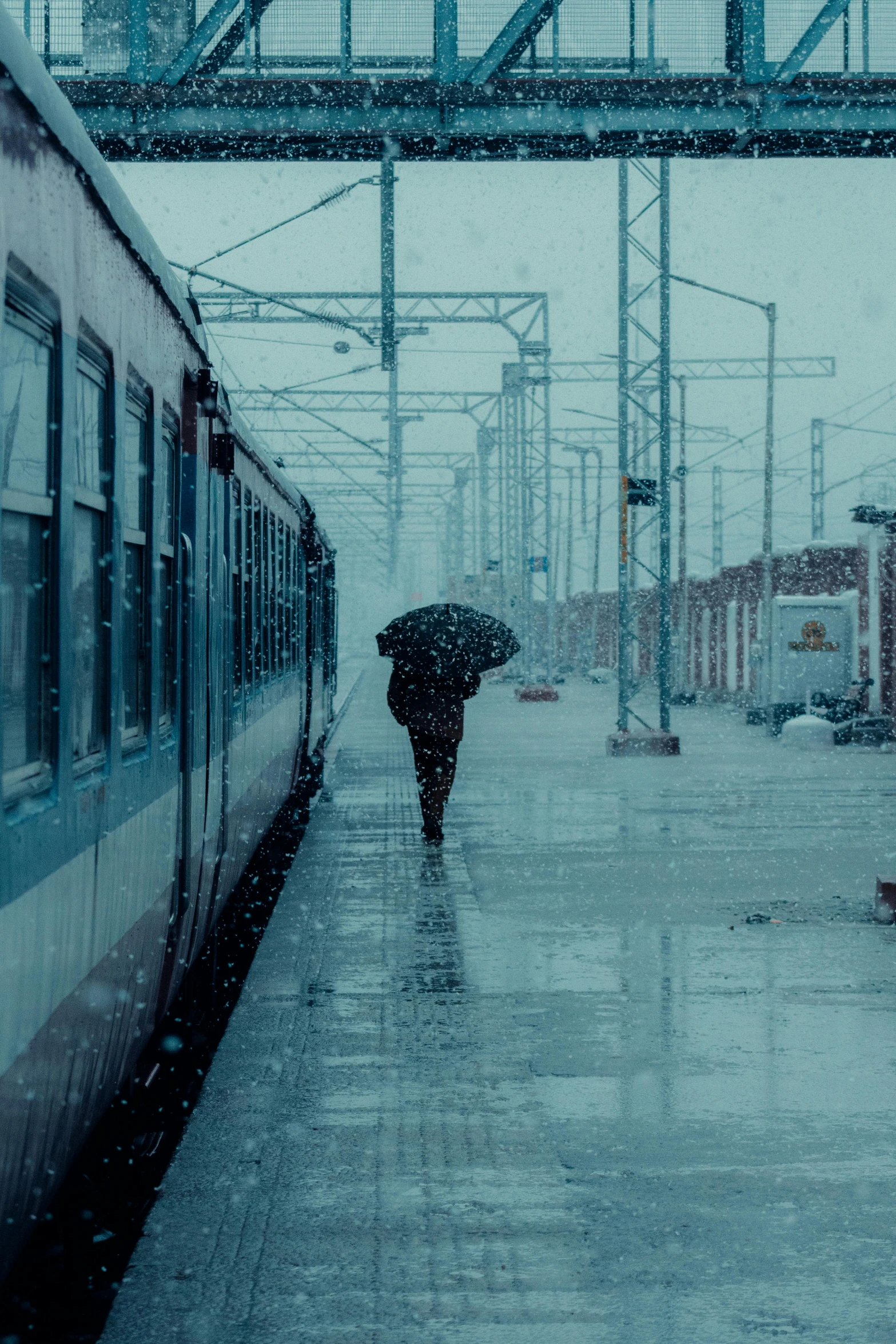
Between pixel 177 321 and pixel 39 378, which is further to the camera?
pixel 177 321

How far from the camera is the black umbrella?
1298 centimetres

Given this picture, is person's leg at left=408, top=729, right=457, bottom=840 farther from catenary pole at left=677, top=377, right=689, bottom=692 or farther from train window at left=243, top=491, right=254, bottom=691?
catenary pole at left=677, top=377, right=689, bottom=692

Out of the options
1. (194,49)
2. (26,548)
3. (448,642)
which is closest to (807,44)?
(194,49)

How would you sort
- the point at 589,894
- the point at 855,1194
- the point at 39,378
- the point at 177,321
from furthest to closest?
the point at 589,894 < the point at 177,321 < the point at 855,1194 < the point at 39,378

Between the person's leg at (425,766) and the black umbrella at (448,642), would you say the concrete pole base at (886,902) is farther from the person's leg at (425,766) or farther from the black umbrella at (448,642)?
the person's leg at (425,766)

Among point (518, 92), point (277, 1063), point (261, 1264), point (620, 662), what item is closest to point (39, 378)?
point (261, 1264)

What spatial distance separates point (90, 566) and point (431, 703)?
350 inches

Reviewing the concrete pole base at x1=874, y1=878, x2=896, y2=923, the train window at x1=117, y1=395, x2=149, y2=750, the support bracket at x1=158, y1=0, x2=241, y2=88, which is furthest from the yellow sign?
the train window at x1=117, y1=395, x2=149, y2=750

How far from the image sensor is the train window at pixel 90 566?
423 cm

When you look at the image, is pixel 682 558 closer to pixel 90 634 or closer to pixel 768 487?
pixel 768 487

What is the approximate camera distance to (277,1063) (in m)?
6.75

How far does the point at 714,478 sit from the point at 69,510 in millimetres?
59341

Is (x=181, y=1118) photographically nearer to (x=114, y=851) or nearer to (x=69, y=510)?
(x=114, y=851)

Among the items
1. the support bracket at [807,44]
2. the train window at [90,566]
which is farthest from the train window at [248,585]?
the support bracket at [807,44]
